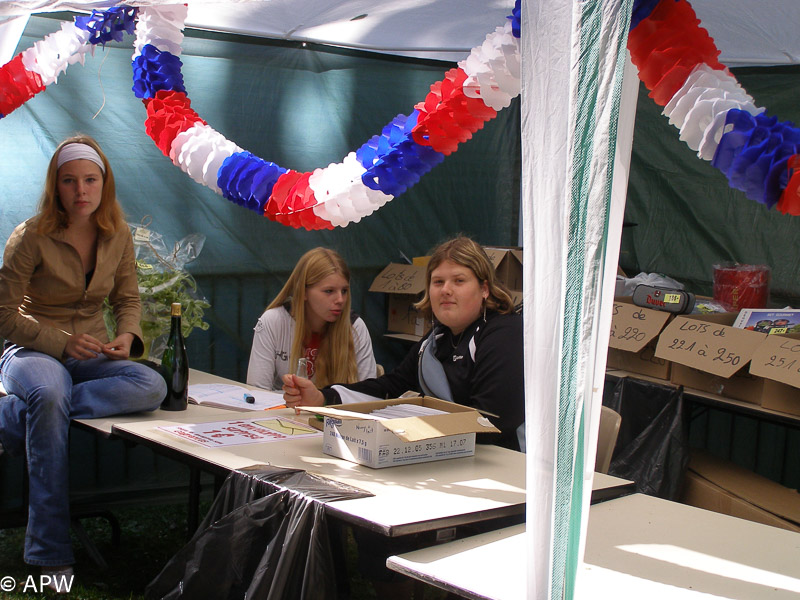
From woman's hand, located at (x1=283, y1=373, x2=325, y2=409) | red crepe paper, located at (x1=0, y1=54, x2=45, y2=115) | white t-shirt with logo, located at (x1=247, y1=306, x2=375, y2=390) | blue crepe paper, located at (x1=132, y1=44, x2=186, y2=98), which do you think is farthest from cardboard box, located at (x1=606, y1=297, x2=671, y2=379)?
red crepe paper, located at (x1=0, y1=54, x2=45, y2=115)

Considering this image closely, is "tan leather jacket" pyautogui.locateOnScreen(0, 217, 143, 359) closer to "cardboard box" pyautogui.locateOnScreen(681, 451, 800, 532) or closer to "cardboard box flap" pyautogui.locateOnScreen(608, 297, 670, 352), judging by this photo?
"cardboard box flap" pyautogui.locateOnScreen(608, 297, 670, 352)

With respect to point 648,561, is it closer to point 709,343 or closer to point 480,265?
point 480,265

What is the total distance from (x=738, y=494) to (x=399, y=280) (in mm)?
2169

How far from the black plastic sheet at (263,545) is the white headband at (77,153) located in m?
1.69

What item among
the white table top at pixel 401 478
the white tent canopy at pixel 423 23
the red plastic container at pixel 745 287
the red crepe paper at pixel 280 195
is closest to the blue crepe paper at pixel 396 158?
the red crepe paper at pixel 280 195

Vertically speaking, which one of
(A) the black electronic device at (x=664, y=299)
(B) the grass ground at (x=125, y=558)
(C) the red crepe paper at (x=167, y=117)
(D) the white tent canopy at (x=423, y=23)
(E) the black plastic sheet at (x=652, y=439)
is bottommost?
(B) the grass ground at (x=125, y=558)

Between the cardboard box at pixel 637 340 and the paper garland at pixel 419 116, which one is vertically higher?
the paper garland at pixel 419 116

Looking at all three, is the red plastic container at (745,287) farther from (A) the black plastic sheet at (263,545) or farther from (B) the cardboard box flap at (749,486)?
(A) the black plastic sheet at (263,545)

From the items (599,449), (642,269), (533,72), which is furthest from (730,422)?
(533,72)

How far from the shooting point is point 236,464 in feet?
6.62

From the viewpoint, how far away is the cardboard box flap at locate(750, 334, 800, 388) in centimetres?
310

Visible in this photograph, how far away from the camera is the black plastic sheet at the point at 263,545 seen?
1.75 meters

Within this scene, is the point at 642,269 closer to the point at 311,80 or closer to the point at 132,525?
the point at 311,80

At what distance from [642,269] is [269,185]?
8.35 feet
